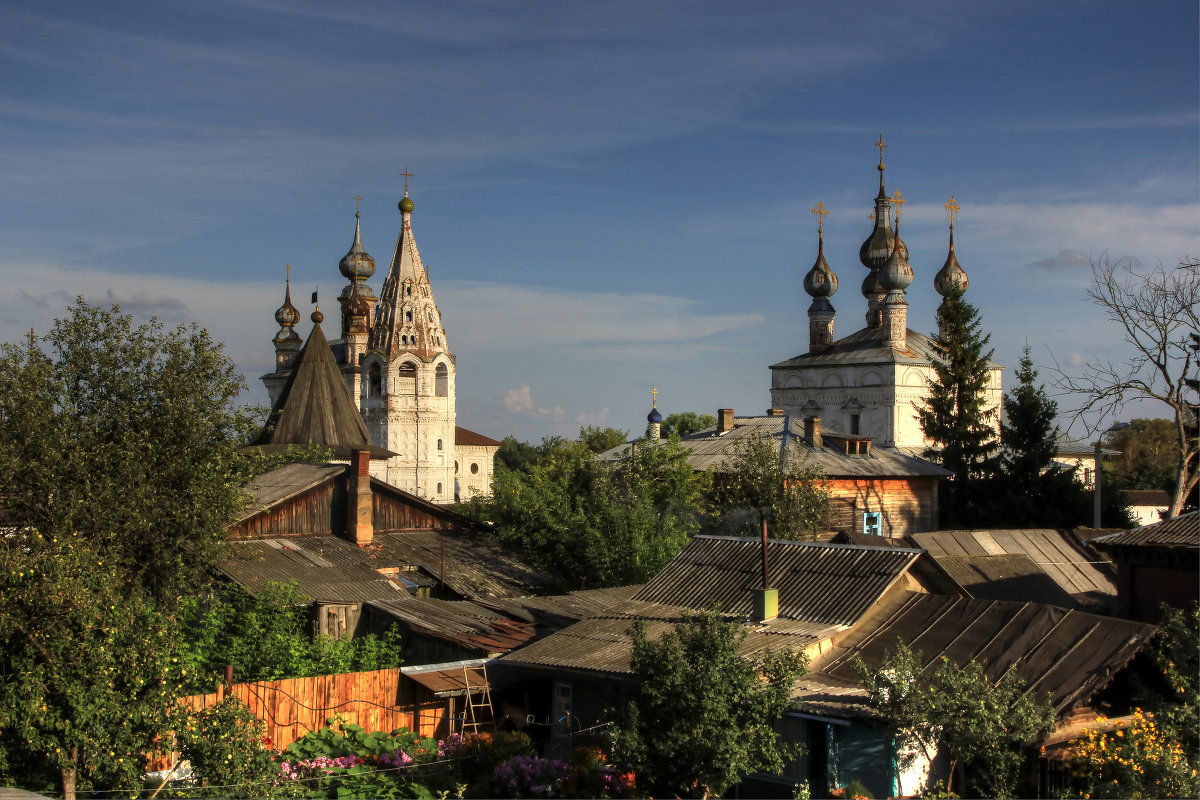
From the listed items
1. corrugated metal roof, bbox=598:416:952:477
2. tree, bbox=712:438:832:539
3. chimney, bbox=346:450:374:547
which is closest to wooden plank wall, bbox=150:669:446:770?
chimney, bbox=346:450:374:547

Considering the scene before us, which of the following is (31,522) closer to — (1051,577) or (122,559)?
(122,559)

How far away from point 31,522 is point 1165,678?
15.6 metres

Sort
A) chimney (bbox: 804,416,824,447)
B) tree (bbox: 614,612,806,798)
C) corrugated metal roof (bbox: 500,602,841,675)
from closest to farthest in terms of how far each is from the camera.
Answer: tree (bbox: 614,612,806,798) < corrugated metal roof (bbox: 500,602,841,675) < chimney (bbox: 804,416,824,447)

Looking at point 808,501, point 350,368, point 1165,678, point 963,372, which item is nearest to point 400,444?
point 350,368

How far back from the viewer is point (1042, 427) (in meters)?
38.2

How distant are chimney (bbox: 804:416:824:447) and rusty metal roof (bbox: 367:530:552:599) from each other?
525 inches

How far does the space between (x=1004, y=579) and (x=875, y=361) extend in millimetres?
33543

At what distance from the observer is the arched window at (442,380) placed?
6712 centimetres

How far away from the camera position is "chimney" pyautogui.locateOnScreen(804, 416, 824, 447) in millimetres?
34562

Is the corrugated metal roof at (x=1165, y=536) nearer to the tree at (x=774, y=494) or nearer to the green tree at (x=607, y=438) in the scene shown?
the tree at (x=774, y=494)

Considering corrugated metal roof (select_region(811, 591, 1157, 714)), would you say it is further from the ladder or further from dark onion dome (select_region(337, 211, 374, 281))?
dark onion dome (select_region(337, 211, 374, 281))

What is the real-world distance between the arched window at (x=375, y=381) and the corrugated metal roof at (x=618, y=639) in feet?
167

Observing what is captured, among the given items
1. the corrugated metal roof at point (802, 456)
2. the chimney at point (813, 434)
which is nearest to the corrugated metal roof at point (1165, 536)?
the corrugated metal roof at point (802, 456)

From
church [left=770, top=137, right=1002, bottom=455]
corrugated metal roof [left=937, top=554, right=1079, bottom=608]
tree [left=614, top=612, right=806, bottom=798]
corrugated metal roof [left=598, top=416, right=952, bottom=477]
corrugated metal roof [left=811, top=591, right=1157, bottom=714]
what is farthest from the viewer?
church [left=770, top=137, right=1002, bottom=455]
